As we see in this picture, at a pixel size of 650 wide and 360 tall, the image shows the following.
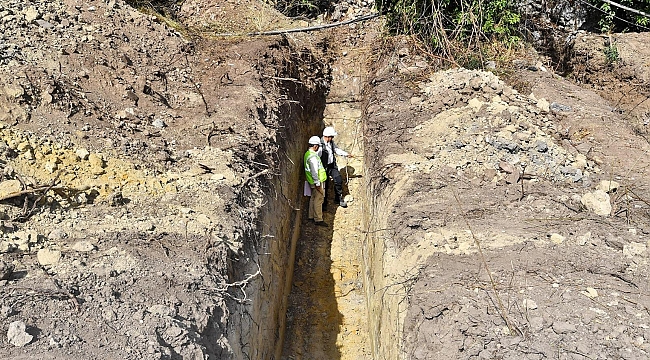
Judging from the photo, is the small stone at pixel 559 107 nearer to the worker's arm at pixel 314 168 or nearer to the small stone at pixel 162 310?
the worker's arm at pixel 314 168

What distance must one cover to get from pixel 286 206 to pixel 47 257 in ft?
12.9

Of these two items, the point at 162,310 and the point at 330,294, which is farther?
the point at 330,294

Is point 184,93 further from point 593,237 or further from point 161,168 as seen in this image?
point 593,237

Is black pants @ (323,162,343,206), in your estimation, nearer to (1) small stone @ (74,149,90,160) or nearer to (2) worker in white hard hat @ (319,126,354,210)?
(2) worker in white hard hat @ (319,126,354,210)

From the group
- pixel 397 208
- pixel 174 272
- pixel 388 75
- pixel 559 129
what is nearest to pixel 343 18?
pixel 388 75

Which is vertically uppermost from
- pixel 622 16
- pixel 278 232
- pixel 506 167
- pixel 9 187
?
pixel 622 16

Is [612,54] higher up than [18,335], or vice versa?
[612,54]

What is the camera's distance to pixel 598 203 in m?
5.50

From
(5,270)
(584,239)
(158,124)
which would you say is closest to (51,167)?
(5,270)

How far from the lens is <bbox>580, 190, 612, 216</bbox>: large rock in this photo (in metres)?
5.48

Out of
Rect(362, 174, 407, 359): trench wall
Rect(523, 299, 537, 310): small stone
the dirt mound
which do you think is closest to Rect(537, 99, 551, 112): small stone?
Answer: the dirt mound

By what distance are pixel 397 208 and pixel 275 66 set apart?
4.04 metres

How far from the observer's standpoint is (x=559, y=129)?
7277 mm

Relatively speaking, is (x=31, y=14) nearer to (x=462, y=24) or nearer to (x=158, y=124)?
(x=158, y=124)
